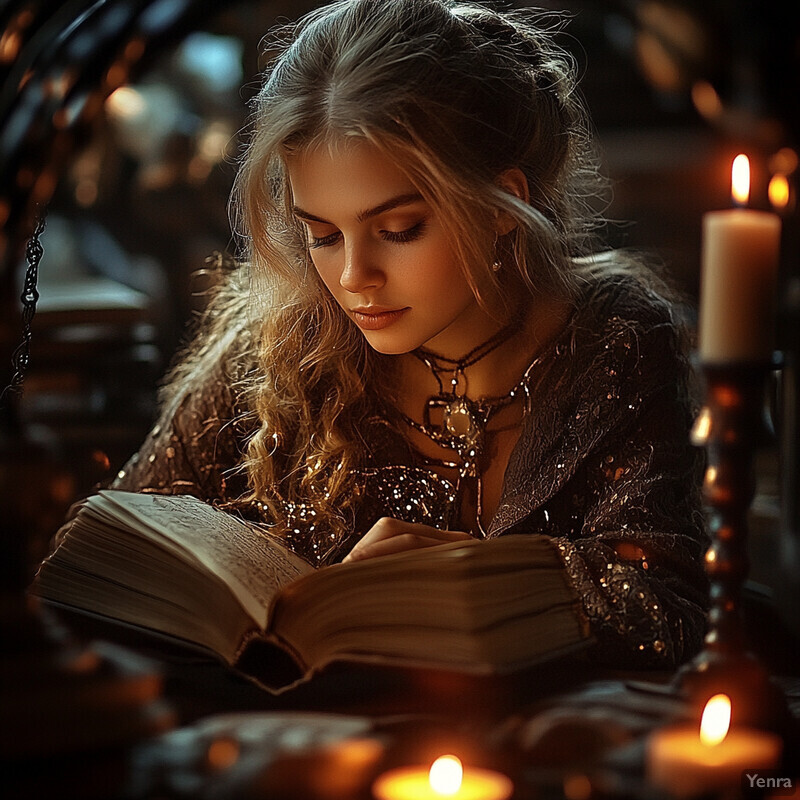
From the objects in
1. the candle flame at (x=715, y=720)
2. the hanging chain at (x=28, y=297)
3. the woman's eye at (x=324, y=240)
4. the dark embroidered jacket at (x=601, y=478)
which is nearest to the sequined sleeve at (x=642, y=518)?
the dark embroidered jacket at (x=601, y=478)

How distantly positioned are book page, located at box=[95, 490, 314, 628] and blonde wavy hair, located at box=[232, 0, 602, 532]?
13 centimetres

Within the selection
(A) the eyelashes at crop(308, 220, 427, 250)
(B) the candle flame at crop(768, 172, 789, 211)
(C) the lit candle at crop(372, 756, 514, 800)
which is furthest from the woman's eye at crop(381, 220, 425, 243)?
(C) the lit candle at crop(372, 756, 514, 800)

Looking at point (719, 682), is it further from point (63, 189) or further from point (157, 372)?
point (63, 189)

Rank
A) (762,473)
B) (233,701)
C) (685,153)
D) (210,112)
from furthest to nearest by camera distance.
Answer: (210,112)
(685,153)
(762,473)
(233,701)

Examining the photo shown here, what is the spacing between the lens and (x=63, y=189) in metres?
1.62

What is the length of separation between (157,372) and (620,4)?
618mm

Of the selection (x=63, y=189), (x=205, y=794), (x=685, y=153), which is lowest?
(x=205, y=794)

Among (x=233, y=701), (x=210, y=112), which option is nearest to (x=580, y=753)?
(x=233, y=701)

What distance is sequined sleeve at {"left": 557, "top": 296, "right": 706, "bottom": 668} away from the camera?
2.02 feet

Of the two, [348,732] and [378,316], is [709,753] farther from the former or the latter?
[378,316]

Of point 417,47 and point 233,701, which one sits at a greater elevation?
point 417,47

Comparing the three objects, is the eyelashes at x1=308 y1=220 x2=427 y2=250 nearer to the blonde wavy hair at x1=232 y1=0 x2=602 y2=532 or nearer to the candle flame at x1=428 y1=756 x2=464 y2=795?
the blonde wavy hair at x1=232 y1=0 x2=602 y2=532

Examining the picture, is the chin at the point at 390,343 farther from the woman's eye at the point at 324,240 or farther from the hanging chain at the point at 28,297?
the hanging chain at the point at 28,297

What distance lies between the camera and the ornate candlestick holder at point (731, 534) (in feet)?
1.66
